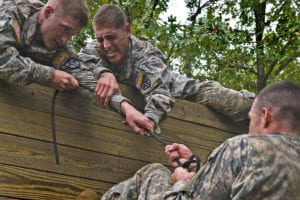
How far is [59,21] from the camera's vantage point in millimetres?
3971

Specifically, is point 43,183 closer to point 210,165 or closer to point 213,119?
point 210,165

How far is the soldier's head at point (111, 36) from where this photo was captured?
14.9 ft

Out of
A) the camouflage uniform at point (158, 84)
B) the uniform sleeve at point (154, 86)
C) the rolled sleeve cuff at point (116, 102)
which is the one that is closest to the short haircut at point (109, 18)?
the camouflage uniform at point (158, 84)

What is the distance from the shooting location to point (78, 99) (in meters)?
3.90

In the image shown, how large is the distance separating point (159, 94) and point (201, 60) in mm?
9727

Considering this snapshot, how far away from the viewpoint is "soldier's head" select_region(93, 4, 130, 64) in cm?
453

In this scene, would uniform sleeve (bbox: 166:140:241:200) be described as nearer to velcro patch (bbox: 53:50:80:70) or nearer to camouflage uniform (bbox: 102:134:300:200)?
camouflage uniform (bbox: 102:134:300:200)

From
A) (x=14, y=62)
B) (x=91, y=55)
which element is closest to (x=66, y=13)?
(x=91, y=55)

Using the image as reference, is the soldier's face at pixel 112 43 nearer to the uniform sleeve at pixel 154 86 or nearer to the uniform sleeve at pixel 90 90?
the uniform sleeve at pixel 154 86

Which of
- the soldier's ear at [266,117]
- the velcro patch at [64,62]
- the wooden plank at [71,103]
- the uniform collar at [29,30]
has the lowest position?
the wooden plank at [71,103]

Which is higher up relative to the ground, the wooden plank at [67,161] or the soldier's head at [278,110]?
the soldier's head at [278,110]

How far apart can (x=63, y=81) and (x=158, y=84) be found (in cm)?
92

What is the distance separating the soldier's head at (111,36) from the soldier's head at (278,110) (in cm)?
194

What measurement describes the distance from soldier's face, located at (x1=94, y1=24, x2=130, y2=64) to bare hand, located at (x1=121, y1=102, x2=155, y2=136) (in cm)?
78
